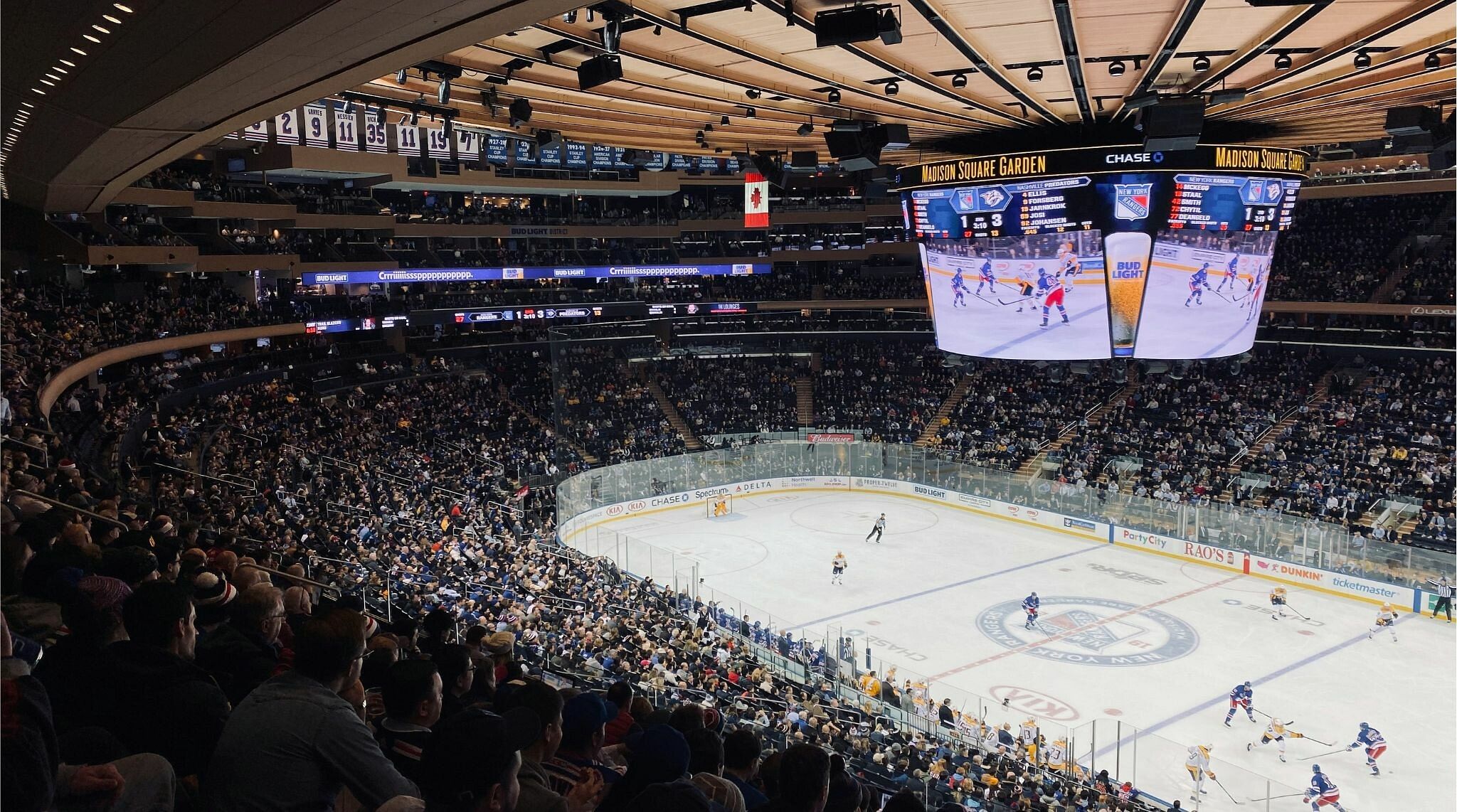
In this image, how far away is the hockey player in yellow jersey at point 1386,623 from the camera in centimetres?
1964

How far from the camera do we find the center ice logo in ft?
62.7

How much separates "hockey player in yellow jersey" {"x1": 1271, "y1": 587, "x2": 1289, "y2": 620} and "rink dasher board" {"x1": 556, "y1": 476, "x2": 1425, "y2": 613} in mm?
1782

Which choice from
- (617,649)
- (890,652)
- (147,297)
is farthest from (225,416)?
(890,652)

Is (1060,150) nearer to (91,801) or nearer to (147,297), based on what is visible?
(91,801)

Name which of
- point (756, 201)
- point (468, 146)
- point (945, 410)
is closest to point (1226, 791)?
point (756, 201)

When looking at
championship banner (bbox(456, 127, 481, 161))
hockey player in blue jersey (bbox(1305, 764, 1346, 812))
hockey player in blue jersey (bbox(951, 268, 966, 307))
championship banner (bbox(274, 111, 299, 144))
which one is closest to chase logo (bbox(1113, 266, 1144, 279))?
hockey player in blue jersey (bbox(951, 268, 966, 307))

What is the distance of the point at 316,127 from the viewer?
2553 cm

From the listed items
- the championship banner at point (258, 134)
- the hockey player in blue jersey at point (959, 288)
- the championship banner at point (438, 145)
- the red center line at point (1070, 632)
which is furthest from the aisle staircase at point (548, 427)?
the red center line at point (1070, 632)

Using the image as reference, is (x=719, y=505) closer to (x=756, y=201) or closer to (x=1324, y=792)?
(x=756, y=201)

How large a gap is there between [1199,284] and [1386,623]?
320 inches

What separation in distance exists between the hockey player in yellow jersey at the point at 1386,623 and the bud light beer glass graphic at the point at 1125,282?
7.80 metres

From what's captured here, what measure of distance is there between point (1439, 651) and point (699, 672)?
14.2 m

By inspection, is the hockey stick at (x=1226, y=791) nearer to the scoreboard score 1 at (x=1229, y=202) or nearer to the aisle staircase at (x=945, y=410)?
the scoreboard score 1 at (x=1229, y=202)

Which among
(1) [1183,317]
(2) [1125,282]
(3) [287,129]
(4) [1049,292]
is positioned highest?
(3) [287,129]
